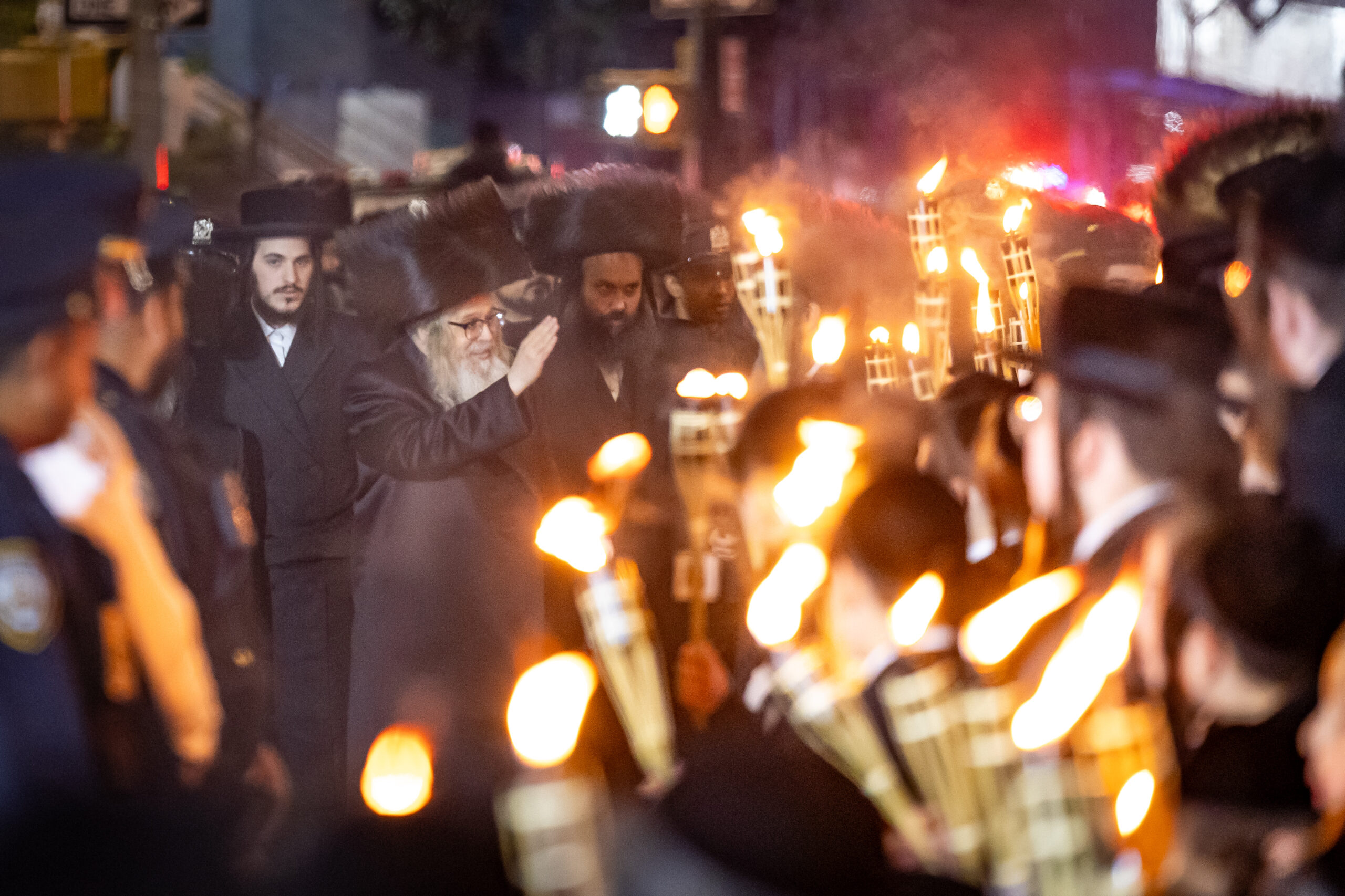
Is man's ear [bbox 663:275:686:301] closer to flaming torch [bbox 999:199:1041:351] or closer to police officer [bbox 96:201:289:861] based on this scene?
flaming torch [bbox 999:199:1041:351]

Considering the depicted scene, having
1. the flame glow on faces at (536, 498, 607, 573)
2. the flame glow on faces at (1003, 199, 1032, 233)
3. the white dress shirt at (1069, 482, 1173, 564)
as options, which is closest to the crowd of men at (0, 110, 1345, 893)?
the white dress shirt at (1069, 482, 1173, 564)

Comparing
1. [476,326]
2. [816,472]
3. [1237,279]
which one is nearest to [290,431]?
[476,326]

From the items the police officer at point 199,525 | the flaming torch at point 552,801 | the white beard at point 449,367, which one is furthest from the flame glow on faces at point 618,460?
the police officer at point 199,525

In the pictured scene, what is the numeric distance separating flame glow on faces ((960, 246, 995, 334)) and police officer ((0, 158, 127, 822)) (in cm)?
229

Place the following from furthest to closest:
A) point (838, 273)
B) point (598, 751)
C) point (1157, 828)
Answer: point (838, 273)
point (598, 751)
point (1157, 828)

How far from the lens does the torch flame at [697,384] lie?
4.16 m

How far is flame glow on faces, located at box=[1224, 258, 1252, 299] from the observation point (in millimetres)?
2992

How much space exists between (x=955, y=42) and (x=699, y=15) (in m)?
14.7

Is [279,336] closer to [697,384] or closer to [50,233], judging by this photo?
[697,384]

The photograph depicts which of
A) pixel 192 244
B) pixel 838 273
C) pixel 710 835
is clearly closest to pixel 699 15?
pixel 838 273

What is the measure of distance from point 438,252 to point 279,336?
0.71 m

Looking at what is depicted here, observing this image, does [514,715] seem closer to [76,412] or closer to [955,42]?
[76,412]

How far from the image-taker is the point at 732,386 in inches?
165

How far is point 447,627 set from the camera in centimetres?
402
